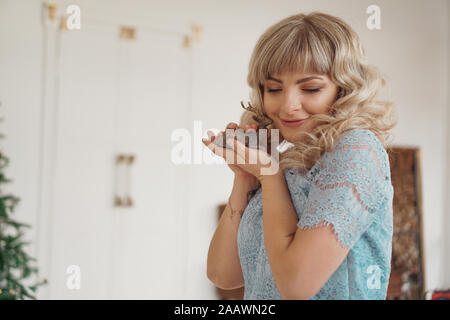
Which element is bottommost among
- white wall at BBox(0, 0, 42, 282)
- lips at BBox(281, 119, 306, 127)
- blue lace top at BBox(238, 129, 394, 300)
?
blue lace top at BBox(238, 129, 394, 300)

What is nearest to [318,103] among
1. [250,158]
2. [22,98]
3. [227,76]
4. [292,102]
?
[292,102]

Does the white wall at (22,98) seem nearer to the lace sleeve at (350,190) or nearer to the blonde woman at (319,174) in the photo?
the blonde woman at (319,174)


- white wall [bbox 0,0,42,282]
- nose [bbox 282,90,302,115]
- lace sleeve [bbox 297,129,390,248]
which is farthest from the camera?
white wall [bbox 0,0,42,282]

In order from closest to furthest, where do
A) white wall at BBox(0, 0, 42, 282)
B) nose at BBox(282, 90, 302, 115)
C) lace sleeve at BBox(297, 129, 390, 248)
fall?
lace sleeve at BBox(297, 129, 390, 248) → nose at BBox(282, 90, 302, 115) → white wall at BBox(0, 0, 42, 282)

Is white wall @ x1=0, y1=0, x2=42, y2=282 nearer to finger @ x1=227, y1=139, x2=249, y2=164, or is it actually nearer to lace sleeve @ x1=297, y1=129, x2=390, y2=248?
finger @ x1=227, y1=139, x2=249, y2=164

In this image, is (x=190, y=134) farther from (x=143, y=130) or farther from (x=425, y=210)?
(x=425, y=210)

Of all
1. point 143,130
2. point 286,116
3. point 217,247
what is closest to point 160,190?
point 143,130

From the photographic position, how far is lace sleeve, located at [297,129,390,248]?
624 mm

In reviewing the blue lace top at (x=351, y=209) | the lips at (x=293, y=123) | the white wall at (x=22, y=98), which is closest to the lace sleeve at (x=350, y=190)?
the blue lace top at (x=351, y=209)

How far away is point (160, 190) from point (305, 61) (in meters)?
2.18

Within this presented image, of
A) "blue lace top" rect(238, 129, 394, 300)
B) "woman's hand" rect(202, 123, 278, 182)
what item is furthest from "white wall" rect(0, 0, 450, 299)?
"blue lace top" rect(238, 129, 394, 300)

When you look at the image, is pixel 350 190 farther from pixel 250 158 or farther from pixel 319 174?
pixel 250 158

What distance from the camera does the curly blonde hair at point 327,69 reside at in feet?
2.35

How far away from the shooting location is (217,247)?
0.89 m
